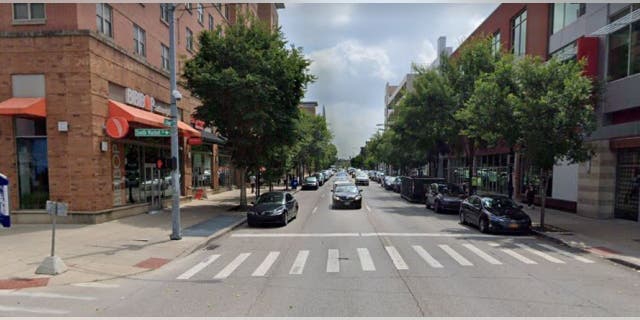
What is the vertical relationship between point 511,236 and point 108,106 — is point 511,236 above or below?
below

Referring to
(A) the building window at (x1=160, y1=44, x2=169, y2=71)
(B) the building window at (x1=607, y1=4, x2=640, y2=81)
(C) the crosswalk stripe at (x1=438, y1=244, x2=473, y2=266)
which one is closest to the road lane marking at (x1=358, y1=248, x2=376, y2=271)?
(C) the crosswalk stripe at (x1=438, y1=244, x2=473, y2=266)

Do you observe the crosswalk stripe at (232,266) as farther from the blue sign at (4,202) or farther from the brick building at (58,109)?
the brick building at (58,109)

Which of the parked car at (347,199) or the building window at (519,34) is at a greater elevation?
the building window at (519,34)

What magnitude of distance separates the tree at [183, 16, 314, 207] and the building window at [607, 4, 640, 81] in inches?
559

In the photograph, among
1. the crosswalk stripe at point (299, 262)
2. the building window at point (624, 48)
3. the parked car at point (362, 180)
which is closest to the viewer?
the crosswalk stripe at point (299, 262)

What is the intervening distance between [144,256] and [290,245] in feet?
13.2

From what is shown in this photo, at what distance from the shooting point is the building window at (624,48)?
1504 centimetres

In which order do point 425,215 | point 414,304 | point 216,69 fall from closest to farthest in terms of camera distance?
point 414,304
point 216,69
point 425,215

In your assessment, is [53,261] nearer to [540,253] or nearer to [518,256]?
[518,256]

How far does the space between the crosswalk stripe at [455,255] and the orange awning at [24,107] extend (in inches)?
588

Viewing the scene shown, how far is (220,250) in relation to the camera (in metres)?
10.5

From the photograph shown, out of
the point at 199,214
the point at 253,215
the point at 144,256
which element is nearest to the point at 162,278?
the point at 144,256

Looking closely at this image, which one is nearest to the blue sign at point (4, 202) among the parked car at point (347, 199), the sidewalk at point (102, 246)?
the sidewalk at point (102, 246)

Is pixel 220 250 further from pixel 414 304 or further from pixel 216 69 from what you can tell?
pixel 216 69
